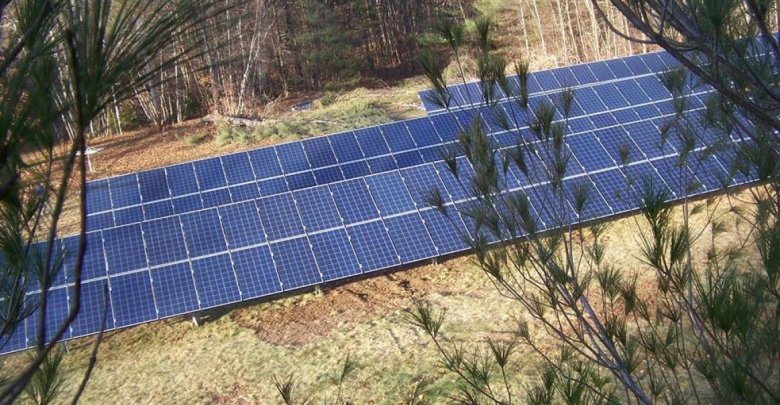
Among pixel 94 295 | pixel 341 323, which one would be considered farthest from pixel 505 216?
pixel 94 295

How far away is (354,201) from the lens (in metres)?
9.57

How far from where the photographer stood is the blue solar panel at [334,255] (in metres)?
8.60

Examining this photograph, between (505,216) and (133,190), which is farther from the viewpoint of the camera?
(133,190)

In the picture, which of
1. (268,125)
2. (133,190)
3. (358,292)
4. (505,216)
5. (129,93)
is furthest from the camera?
(268,125)

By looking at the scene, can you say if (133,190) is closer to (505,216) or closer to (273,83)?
(505,216)

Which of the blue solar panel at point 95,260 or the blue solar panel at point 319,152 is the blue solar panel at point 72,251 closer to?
the blue solar panel at point 95,260

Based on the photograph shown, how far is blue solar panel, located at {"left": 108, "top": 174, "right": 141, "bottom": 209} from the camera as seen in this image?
36.0 feet

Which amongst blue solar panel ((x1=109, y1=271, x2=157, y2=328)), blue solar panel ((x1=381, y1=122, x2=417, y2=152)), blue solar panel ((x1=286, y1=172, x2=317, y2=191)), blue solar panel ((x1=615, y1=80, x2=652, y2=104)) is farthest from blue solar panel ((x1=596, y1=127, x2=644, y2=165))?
blue solar panel ((x1=109, y1=271, x2=157, y2=328))

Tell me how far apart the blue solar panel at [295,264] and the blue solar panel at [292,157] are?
2.24 metres

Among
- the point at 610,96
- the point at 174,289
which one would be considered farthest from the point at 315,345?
the point at 610,96

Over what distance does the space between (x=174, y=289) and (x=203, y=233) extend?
95 centimetres

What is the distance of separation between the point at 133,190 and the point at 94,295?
298 cm

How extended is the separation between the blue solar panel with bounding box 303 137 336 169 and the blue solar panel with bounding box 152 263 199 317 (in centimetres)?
302

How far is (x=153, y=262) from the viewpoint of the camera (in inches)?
348
